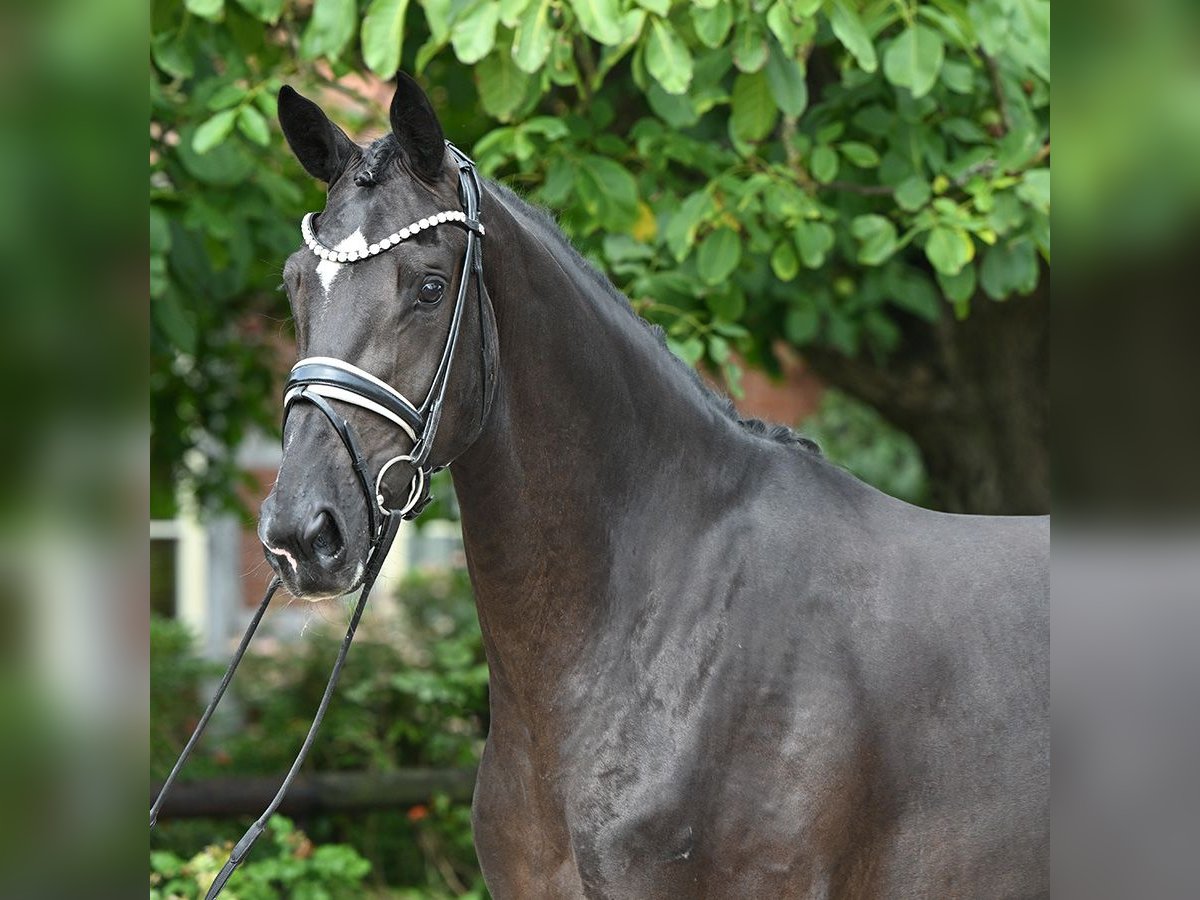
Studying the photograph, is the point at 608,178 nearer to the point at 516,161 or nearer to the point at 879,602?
the point at 516,161

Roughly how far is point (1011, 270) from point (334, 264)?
2940 millimetres

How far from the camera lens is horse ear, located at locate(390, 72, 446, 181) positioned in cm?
232

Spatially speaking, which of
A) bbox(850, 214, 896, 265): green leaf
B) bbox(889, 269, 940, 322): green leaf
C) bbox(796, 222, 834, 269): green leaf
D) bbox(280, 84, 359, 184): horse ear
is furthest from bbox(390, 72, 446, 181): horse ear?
bbox(889, 269, 940, 322): green leaf

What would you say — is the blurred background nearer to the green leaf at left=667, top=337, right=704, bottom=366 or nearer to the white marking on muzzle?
the green leaf at left=667, top=337, right=704, bottom=366

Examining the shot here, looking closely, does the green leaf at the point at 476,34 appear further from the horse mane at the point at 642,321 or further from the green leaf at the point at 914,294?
the green leaf at the point at 914,294

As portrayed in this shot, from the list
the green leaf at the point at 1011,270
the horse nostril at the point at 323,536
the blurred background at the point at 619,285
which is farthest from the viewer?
the green leaf at the point at 1011,270

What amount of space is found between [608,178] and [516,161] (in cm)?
53

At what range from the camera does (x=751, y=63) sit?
3805 mm

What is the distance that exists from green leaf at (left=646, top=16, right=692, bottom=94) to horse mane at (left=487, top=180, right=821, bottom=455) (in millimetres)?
930

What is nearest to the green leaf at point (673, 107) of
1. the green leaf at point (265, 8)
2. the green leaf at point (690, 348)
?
the green leaf at point (690, 348)

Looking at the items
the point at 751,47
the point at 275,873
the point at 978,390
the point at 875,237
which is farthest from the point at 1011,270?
the point at 275,873

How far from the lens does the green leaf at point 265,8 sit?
390 cm

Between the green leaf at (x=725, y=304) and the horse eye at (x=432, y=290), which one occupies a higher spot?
the green leaf at (x=725, y=304)
